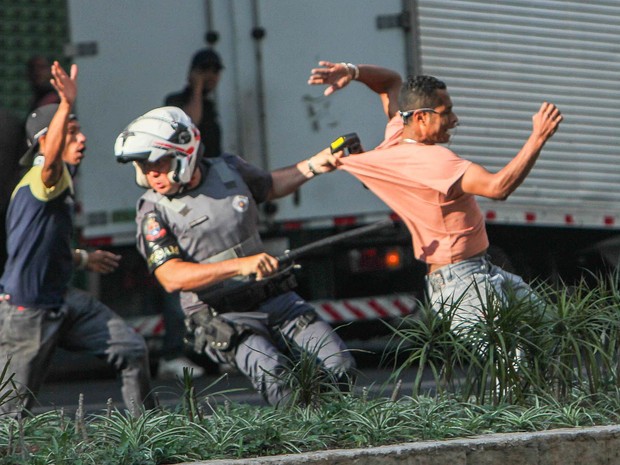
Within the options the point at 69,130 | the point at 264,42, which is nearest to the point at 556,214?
the point at 264,42

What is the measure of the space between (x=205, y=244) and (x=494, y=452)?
1921 millimetres

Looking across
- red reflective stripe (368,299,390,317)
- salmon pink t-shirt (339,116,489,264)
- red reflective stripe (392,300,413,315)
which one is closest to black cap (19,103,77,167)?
salmon pink t-shirt (339,116,489,264)

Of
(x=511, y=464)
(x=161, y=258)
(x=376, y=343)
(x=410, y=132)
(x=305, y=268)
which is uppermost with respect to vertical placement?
(x=410, y=132)

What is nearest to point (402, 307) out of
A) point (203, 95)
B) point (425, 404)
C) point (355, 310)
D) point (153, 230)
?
point (355, 310)

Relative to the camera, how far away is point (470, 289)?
6.78 meters

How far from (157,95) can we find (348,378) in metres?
6.55

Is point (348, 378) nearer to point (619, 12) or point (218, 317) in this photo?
point (218, 317)

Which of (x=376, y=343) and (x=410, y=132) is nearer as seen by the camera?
(x=410, y=132)

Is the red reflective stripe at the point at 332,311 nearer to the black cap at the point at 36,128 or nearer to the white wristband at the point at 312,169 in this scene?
the black cap at the point at 36,128

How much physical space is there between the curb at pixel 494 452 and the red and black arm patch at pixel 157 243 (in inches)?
70.7

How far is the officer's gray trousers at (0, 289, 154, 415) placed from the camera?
7.50m

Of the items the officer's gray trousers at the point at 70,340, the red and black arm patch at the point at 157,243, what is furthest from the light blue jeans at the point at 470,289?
the officer's gray trousers at the point at 70,340

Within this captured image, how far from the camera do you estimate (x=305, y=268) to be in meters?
12.8

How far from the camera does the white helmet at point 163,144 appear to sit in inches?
271
